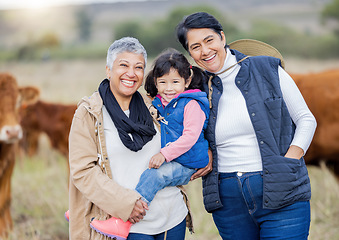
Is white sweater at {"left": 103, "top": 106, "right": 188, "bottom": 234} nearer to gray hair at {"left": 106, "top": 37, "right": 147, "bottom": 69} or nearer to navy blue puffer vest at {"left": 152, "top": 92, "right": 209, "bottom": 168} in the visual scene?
navy blue puffer vest at {"left": 152, "top": 92, "right": 209, "bottom": 168}

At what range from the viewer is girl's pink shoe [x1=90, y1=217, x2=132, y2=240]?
7.14 ft

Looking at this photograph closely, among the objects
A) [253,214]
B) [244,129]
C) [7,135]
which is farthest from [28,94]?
[253,214]

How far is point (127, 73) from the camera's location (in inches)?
89.8

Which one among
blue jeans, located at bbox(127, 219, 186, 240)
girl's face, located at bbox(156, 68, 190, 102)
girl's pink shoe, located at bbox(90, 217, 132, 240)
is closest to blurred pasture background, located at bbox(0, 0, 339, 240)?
girl's face, located at bbox(156, 68, 190, 102)

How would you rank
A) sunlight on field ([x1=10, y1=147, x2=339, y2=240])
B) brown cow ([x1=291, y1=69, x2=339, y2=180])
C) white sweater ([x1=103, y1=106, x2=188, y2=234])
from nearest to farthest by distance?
white sweater ([x1=103, y1=106, x2=188, y2=234])
sunlight on field ([x1=10, y1=147, x2=339, y2=240])
brown cow ([x1=291, y1=69, x2=339, y2=180])

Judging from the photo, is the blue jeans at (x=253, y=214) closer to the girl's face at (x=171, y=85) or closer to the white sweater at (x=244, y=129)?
the white sweater at (x=244, y=129)

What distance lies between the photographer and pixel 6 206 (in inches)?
181

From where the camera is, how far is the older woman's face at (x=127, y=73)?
2.29m

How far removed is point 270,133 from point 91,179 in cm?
106

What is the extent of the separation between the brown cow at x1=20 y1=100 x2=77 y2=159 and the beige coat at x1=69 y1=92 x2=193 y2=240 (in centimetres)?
Answer: 402

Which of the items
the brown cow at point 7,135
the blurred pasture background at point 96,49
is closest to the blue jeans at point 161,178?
the blurred pasture background at point 96,49

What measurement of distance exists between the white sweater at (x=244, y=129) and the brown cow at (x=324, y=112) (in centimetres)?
296

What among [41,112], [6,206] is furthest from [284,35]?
[6,206]

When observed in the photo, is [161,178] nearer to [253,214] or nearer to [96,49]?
[253,214]
